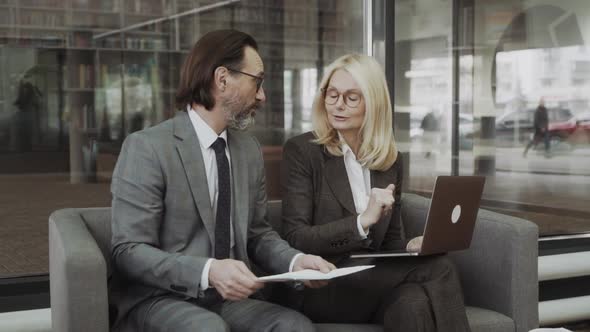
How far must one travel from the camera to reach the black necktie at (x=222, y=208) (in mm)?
2385

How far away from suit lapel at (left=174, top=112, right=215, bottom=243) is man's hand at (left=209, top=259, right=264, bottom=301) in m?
0.23

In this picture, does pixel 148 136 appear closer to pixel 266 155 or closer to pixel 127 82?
pixel 266 155

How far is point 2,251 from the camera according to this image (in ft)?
14.1

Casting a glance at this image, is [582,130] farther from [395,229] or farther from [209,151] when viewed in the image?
[209,151]

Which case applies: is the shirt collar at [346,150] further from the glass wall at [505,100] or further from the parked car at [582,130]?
the parked car at [582,130]

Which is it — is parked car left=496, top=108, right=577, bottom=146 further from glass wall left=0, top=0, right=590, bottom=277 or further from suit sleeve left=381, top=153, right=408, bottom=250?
suit sleeve left=381, top=153, right=408, bottom=250

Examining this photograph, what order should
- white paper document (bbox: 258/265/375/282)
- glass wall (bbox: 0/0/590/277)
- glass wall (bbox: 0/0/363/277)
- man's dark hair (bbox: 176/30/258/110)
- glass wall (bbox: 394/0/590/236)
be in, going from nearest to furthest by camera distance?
white paper document (bbox: 258/265/375/282)
man's dark hair (bbox: 176/30/258/110)
glass wall (bbox: 0/0/363/277)
glass wall (bbox: 0/0/590/277)
glass wall (bbox: 394/0/590/236)

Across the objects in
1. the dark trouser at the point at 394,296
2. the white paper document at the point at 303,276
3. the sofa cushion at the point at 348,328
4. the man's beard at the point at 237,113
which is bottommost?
the sofa cushion at the point at 348,328

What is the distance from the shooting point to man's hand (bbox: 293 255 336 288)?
2.28m

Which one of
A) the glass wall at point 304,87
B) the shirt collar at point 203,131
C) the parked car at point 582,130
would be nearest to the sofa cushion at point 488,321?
the shirt collar at point 203,131

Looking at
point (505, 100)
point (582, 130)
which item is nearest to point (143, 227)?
point (505, 100)

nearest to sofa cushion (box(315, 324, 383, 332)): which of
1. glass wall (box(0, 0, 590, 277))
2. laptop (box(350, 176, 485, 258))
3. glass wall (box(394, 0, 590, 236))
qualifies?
laptop (box(350, 176, 485, 258))

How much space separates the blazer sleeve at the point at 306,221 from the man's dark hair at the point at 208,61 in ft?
1.68

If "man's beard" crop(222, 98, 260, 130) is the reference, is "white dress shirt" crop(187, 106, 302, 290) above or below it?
below
